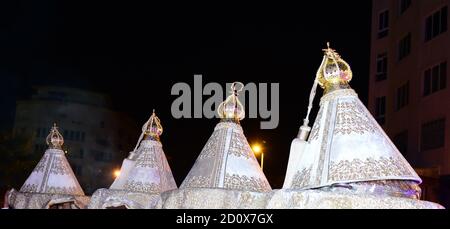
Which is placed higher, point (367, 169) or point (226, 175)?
point (367, 169)

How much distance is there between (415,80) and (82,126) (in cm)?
3381

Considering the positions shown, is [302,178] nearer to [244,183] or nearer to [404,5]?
[244,183]

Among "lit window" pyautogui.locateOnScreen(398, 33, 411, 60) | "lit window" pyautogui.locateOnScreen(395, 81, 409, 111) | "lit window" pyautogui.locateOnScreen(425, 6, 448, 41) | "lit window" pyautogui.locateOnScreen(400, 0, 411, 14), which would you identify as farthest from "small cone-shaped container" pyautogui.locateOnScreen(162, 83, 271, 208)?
"lit window" pyautogui.locateOnScreen(400, 0, 411, 14)

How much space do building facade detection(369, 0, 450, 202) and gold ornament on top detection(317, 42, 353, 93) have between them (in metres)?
12.2

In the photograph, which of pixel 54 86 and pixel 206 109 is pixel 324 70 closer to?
pixel 206 109

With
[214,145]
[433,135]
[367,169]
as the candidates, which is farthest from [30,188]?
[433,135]

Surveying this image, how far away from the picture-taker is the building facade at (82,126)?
4662 cm

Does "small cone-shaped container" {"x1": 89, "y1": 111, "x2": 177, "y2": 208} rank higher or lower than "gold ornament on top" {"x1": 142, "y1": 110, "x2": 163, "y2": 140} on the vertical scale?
lower

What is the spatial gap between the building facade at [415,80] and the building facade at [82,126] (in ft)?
86.6

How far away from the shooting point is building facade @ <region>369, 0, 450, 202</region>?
18891mm

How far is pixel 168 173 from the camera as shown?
13.8m

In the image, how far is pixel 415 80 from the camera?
2109 centimetres

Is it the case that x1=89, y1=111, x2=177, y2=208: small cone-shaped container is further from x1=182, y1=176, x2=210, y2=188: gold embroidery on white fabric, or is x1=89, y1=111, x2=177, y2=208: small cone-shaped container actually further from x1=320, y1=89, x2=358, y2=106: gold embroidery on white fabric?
x1=320, y1=89, x2=358, y2=106: gold embroidery on white fabric
